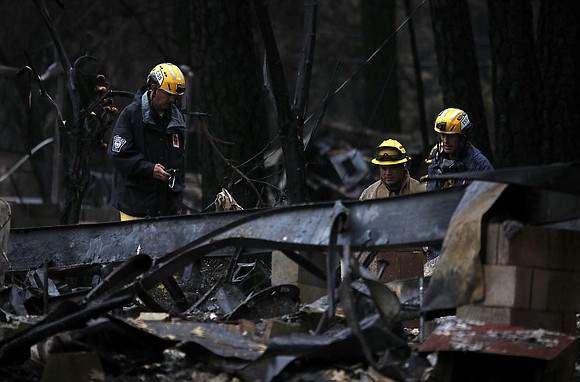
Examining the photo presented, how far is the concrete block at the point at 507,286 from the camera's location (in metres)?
6.10

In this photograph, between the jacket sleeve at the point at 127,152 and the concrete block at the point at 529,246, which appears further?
the jacket sleeve at the point at 127,152

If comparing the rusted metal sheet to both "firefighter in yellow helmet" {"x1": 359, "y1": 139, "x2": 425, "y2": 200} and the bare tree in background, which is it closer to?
"firefighter in yellow helmet" {"x1": 359, "y1": 139, "x2": 425, "y2": 200}

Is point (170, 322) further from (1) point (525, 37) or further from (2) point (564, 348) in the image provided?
(1) point (525, 37)

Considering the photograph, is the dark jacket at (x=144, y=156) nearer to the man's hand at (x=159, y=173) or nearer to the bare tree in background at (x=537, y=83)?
the man's hand at (x=159, y=173)

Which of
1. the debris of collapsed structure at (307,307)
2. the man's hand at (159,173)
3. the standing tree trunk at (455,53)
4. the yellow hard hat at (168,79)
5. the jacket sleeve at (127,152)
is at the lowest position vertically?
the debris of collapsed structure at (307,307)

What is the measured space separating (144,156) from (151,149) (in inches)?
4.9

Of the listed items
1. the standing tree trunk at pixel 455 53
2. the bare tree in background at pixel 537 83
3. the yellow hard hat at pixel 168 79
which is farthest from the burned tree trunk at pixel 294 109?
the standing tree trunk at pixel 455 53

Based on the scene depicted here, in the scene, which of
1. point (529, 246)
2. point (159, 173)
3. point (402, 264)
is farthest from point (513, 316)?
point (159, 173)

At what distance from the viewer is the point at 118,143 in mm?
10836

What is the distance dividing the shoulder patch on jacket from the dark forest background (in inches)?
30.4

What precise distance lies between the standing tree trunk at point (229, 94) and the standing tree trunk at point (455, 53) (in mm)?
2733

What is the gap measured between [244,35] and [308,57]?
13.2ft

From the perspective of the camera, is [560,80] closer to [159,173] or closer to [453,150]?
[453,150]

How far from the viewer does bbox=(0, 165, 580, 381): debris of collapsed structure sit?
19.9 feet
